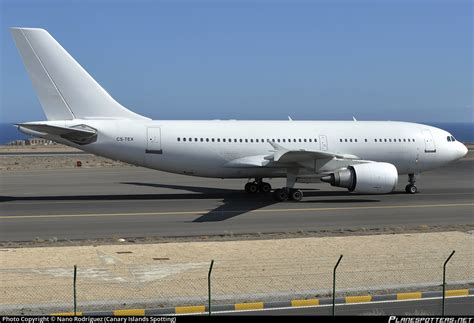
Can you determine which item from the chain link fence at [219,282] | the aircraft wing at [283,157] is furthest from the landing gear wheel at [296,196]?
the chain link fence at [219,282]

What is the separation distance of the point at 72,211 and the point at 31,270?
11.3 metres

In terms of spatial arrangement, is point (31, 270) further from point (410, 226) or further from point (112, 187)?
A: point (112, 187)

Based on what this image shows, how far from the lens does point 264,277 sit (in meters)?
14.8

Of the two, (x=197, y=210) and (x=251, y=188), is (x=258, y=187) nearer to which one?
(x=251, y=188)

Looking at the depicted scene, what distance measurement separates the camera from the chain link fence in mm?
12688

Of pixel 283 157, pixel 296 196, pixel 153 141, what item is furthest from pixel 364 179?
pixel 153 141

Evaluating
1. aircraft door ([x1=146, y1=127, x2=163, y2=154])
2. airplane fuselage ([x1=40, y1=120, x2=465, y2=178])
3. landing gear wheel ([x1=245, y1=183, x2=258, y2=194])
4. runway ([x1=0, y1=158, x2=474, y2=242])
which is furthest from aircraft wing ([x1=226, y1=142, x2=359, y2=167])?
aircraft door ([x1=146, y1=127, x2=163, y2=154])

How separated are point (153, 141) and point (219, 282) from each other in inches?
646

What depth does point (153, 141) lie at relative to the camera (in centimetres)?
2973

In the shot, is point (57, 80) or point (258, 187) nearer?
point (57, 80)

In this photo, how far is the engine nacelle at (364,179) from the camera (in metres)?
29.5

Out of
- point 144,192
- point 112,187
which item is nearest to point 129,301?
point 144,192

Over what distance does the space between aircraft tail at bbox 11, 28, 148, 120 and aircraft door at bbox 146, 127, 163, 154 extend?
2.27 meters

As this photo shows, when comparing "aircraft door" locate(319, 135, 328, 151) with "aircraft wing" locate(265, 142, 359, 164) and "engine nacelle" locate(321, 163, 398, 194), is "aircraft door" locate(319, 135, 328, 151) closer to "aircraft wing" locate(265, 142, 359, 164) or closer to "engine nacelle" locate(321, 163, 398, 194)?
"aircraft wing" locate(265, 142, 359, 164)
